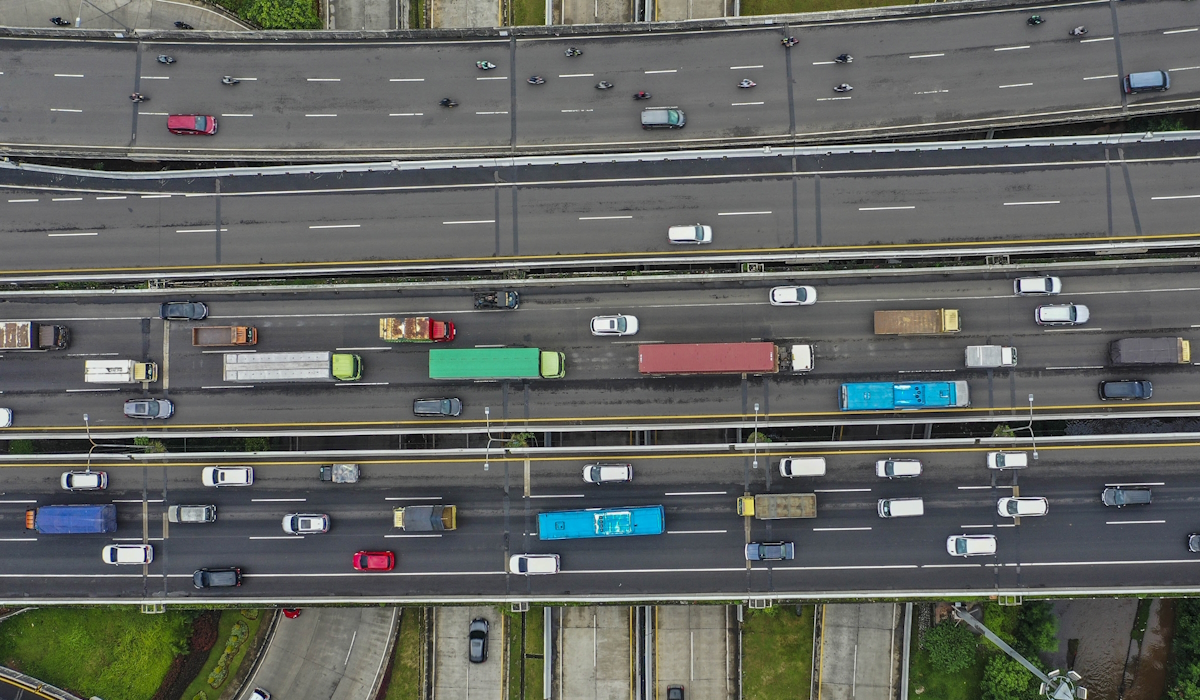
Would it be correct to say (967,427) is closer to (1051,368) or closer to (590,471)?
(1051,368)

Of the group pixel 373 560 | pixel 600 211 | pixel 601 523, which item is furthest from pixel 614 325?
pixel 373 560

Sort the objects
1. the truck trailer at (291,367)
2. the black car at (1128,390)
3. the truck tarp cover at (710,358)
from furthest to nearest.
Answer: the truck trailer at (291,367), the truck tarp cover at (710,358), the black car at (1128,390)

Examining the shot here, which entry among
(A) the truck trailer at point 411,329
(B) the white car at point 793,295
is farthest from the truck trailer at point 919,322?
(A) the truck trailer at point 411,329

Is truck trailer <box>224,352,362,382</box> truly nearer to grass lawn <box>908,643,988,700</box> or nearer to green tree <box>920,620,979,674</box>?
green tree <box>920,620,979,674</box>

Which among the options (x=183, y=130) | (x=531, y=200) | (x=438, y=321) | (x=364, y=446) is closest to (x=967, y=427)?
(x=531, y=200)

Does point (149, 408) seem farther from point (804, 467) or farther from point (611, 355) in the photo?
point (804, 467)

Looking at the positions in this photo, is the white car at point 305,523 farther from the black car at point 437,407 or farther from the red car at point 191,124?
the red car at point 191,124
